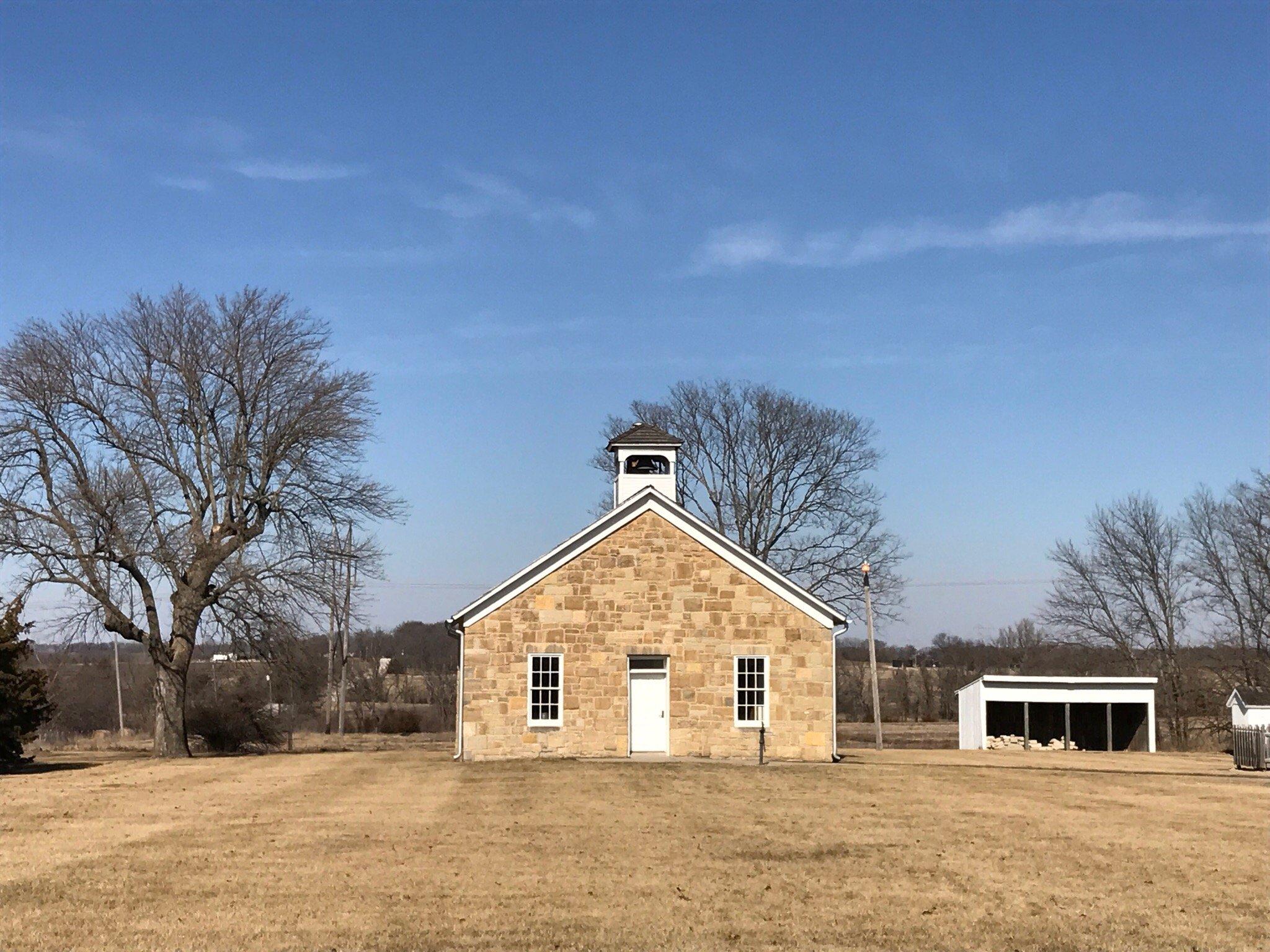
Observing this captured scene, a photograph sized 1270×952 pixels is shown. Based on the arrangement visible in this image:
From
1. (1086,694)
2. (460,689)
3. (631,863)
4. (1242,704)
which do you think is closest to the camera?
(631,863)

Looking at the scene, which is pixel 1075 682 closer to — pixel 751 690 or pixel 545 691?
pixel 751 690

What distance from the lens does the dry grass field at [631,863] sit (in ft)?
34.3

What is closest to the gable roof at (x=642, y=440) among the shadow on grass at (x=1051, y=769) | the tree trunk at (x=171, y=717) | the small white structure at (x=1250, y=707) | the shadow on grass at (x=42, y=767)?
the shadow on grass at (x=1051, y=769)

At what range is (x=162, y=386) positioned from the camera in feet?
108

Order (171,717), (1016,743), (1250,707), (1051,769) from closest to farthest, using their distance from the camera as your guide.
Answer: (1051,769), (171,717), (1250,707), (1016,743)

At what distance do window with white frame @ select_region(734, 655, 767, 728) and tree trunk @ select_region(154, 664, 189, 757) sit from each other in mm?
15187

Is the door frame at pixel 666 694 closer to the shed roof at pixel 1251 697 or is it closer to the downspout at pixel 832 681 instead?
the downspout at pixel 832 681

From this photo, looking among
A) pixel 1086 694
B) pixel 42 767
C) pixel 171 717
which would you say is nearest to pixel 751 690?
pixel 171 717

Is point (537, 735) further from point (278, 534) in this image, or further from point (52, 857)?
point (52, 857)

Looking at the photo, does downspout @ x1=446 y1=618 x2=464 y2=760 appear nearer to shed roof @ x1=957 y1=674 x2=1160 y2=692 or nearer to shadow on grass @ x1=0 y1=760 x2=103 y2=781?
shadow on grass @ x1=0 y1=760 x2=103 y2=781

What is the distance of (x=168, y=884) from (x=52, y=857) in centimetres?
256

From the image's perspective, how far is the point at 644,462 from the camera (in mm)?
31203

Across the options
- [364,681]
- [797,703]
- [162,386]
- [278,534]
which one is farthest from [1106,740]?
[364,681]

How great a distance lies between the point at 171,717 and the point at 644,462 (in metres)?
14.6
